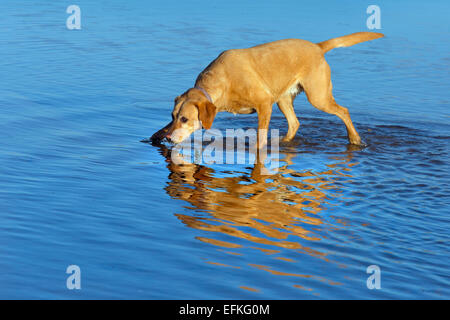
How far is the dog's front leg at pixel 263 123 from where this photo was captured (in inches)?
342

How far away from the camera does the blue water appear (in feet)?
16.3

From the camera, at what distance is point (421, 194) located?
7.17 m

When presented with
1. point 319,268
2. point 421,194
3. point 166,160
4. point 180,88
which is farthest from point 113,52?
point 319,268

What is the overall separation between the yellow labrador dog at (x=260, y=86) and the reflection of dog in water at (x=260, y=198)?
0.57m
